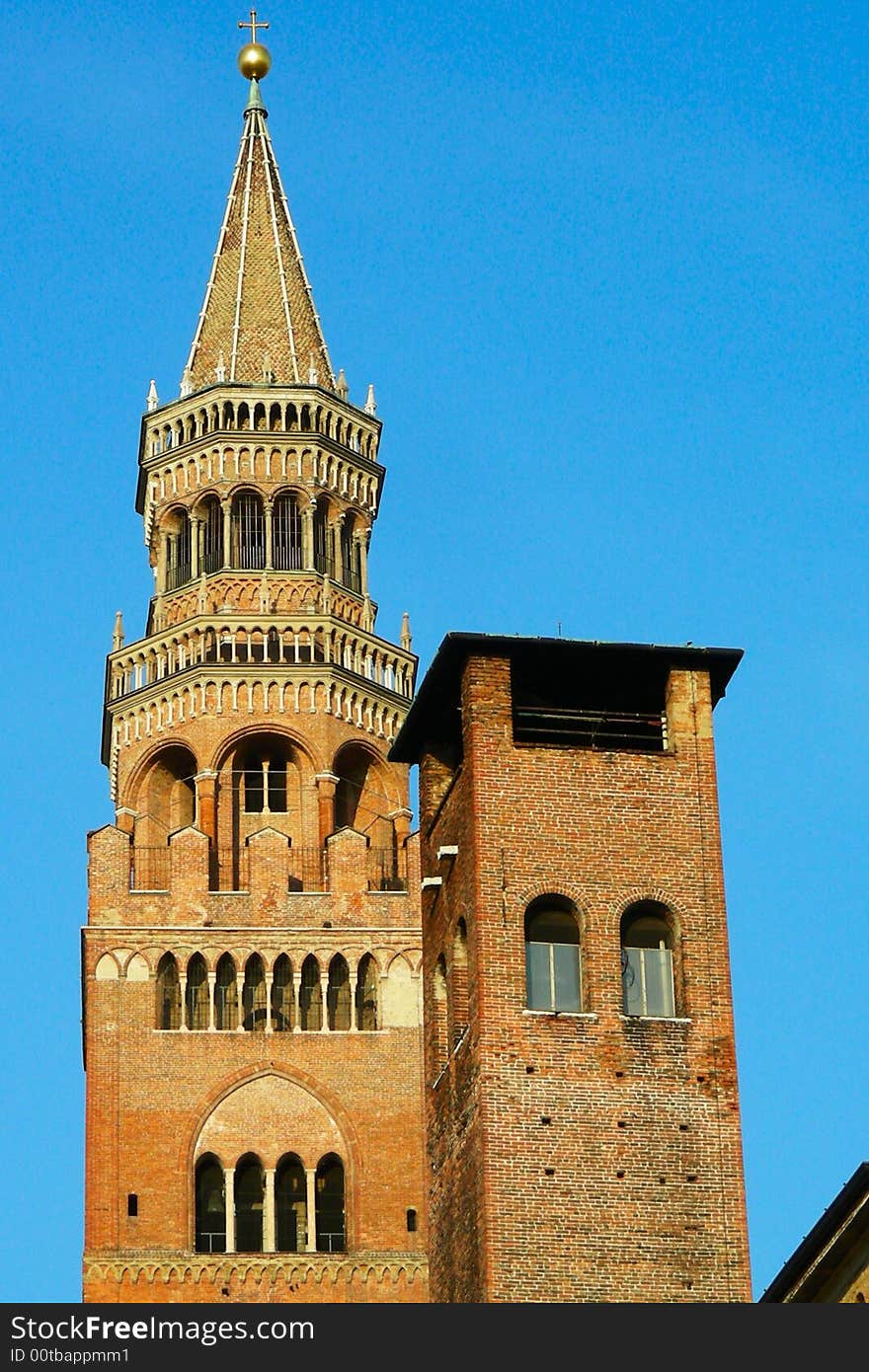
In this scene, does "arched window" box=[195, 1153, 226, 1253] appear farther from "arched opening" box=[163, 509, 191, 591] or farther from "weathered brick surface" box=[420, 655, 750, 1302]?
"weathered brick surface" box=[420, 655, 750, 1302]

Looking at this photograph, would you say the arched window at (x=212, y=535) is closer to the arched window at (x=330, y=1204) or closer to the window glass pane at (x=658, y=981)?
the arched window at (x=330, y=1204)

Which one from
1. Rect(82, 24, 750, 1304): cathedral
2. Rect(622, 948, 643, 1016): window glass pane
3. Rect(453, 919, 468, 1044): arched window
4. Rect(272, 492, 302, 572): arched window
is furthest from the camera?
Rect(272, 492, 302, 572): arched window

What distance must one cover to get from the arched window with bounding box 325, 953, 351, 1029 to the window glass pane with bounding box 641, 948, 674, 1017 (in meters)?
22.0

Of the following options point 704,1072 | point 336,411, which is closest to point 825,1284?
point 704,1072

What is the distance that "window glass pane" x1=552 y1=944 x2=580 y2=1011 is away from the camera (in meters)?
46.5

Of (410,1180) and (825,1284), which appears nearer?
(825,1284)

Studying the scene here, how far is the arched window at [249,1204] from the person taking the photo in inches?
2613

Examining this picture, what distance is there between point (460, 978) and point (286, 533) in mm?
29031

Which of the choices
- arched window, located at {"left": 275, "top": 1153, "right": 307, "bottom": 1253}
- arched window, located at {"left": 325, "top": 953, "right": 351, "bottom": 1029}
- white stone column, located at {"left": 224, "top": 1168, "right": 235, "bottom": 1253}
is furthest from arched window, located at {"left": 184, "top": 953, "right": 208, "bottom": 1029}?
arched window, located at {"left": 275, "top": 1153, "right": 307, "bottom": 1253}

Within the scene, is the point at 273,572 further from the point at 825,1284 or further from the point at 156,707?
the point at 825,1284

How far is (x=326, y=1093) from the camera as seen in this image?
2660 inches

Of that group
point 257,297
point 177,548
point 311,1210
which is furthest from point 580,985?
point 257,297
